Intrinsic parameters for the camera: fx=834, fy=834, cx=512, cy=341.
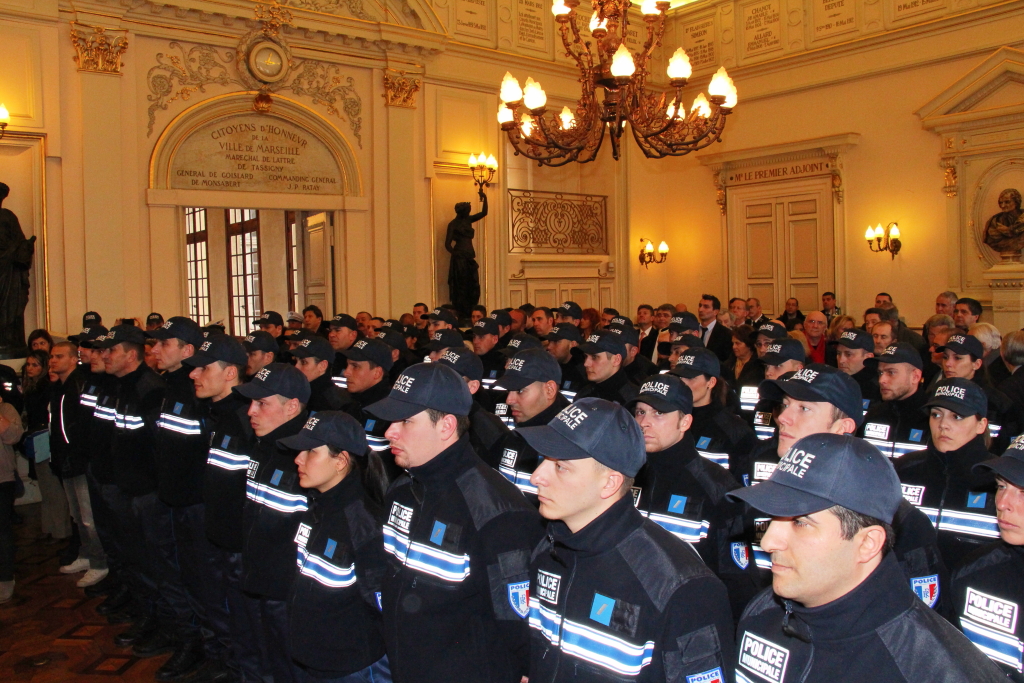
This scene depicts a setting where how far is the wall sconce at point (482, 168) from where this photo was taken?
12297mm

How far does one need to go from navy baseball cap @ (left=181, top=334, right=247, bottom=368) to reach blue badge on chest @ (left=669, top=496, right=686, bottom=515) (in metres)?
2.46

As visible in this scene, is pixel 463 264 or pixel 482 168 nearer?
pixel 463 264

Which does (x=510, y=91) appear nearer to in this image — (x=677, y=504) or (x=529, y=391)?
(x=529, y=391)

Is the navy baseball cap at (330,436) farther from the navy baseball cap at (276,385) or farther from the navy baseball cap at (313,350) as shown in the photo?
the navy baseball cap at (313,350)

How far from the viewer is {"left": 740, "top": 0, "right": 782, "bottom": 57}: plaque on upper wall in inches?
534

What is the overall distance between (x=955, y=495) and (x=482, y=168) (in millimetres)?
9853

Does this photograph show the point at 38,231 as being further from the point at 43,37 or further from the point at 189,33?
the point at 189,33

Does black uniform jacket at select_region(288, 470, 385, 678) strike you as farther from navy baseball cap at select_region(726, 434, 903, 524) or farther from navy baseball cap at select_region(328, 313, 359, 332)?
navy baseball cap at select_region(328, 313, 359, 332)

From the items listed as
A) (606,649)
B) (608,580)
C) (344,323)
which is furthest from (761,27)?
(606,649)

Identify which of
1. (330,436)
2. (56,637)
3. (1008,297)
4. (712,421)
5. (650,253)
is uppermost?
(650,253)

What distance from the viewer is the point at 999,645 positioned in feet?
7.46

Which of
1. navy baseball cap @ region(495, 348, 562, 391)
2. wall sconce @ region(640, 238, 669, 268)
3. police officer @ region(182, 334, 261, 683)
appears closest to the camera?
police officer @ region(182, 334, 261, 683)

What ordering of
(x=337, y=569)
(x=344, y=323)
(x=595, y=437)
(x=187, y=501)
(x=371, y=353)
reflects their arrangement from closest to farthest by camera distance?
(x=595, y=437) → (x=337, y=569) → (x=187, y=501) → (x=371, y=353) → (x=344, y=323)

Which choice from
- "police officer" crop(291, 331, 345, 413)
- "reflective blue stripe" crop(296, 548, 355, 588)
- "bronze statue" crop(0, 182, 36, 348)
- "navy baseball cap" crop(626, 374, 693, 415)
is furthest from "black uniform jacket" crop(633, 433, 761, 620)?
"bronze statue" crop(0, 182, 36, 348)
